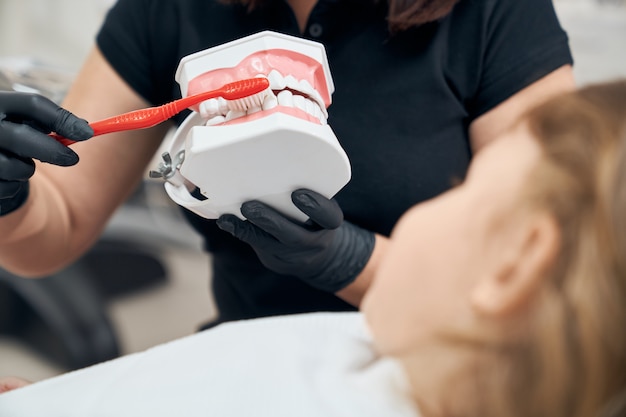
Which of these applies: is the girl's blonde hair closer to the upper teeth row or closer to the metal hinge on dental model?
the upper teeth row

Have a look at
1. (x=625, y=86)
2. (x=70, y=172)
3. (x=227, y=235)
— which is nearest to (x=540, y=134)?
(x=625, y=86)

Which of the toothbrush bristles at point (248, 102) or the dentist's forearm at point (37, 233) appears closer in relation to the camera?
the toothbrush bristles at point (248, 102)

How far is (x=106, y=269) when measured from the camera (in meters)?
1.42

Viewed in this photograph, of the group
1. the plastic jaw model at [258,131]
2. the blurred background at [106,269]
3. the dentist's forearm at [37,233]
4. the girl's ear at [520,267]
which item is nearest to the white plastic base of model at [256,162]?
the plastic jaw model at [258,131]

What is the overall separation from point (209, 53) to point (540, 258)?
0.30 m

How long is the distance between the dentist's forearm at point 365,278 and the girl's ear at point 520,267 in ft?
0.54

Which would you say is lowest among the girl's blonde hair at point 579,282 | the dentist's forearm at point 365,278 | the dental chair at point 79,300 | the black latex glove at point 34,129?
the dental chair at point 79,300

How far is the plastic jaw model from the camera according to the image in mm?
478

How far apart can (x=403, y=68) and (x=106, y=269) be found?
1.00 m

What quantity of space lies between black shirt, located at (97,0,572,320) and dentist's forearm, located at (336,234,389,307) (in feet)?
0.09

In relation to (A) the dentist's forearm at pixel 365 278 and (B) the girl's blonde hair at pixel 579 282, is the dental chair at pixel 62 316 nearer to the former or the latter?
(A) the dentist's forearm at pixel 365 278

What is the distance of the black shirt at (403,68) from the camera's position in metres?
0.62

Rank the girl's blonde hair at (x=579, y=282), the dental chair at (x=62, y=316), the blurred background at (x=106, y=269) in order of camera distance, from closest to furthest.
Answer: the girl's blonde hair at (x=579, y=282) → the blurred background at (x=106, y=269) → the dental chair at (x=62, y=316)

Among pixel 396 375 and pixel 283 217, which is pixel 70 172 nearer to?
pixel 283 217
